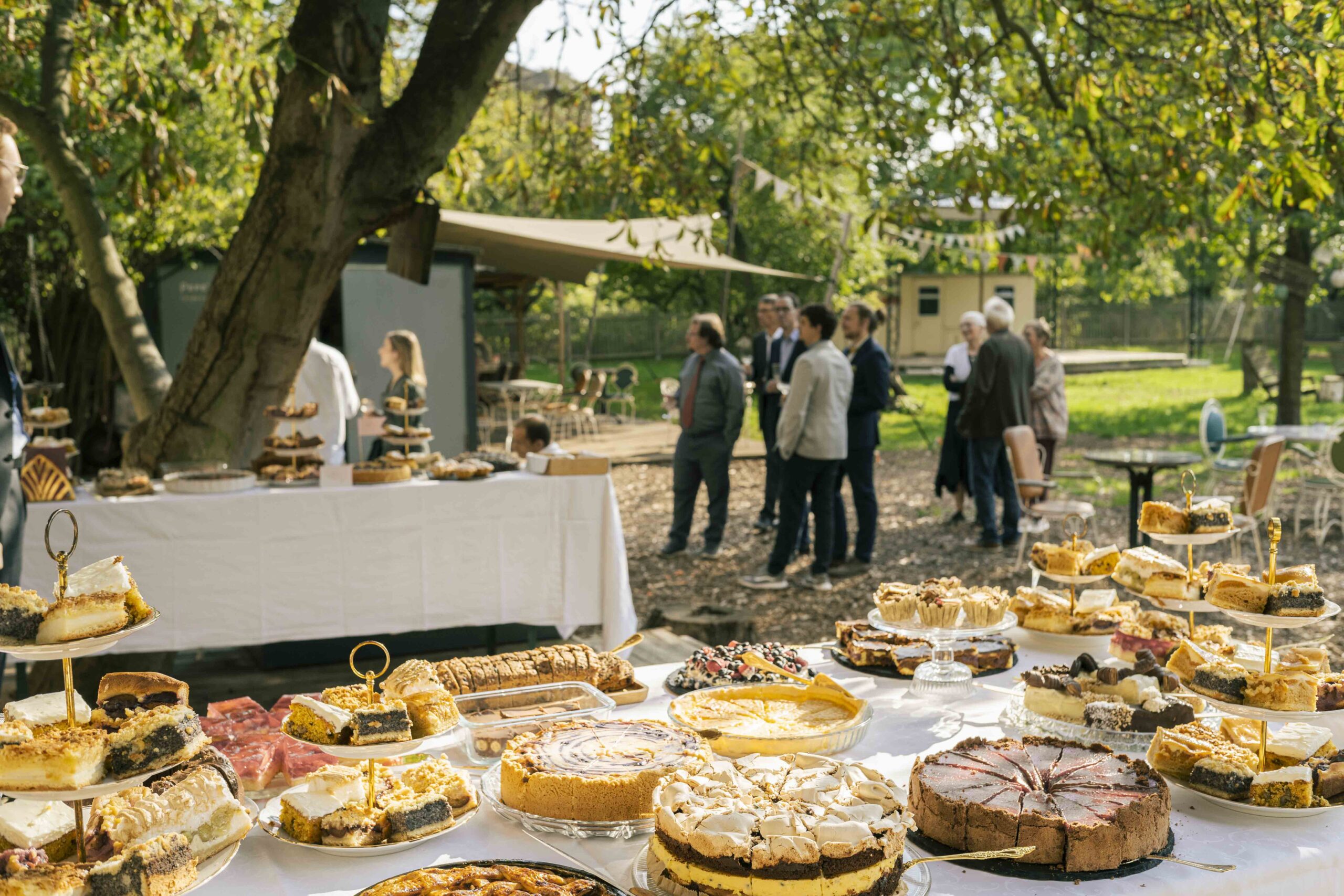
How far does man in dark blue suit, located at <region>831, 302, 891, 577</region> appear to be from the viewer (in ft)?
26.6

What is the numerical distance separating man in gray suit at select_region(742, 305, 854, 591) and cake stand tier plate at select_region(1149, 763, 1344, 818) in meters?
5.45

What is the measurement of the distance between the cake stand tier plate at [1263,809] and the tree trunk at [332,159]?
377cm

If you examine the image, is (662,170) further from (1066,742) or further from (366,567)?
(1066,742)

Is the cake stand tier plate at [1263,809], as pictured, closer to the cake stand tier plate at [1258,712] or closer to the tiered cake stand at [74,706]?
the cake stand tier plate at [1258,712]

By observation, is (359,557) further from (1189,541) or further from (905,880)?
→ (905,880)

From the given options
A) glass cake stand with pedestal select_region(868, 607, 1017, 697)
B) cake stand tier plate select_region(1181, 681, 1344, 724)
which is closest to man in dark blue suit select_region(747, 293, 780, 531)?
glass cake stand with pedestal select_region(868, 607, 1017, 697)

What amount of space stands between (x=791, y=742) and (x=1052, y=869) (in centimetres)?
56

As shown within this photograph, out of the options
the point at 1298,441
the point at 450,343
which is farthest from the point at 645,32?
the point at 1298,441

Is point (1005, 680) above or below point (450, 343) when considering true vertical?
below

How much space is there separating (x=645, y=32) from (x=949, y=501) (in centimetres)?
699

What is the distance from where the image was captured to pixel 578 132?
6.70 m

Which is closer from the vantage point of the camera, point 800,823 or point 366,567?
point 800,823

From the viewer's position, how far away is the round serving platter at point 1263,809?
1.87 metres

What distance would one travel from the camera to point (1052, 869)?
5.54ft
